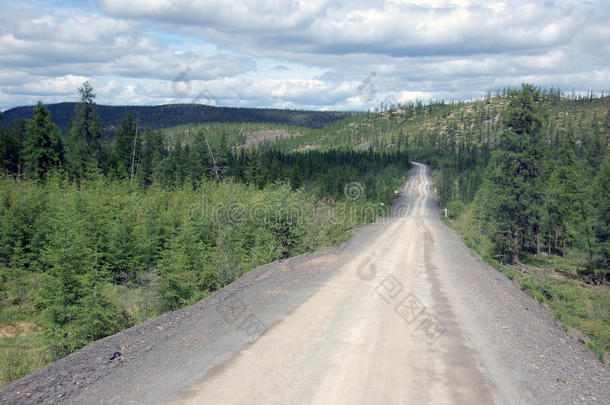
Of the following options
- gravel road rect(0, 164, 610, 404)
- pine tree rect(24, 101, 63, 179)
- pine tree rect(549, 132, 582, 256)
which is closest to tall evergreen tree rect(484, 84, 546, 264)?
pine tree rect(549, 132, 582, 256)

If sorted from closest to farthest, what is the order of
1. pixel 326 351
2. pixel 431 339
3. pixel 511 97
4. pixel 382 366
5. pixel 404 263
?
pixel 382 366 < pixel 326 351 < pixel 431 339 < pixel 404 263 < pixel 511 97

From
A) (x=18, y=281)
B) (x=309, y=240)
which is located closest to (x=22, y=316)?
(x=18, y=281)

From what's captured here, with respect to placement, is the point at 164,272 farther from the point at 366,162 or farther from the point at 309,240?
the point at 366,162

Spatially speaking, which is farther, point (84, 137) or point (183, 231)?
point (84, 137)

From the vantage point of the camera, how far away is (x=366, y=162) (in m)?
123

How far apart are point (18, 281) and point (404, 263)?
2498 centimetres

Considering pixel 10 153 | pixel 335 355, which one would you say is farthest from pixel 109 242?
pixel 10 153

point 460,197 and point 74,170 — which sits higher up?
point 74,170

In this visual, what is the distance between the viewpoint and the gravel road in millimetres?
7238

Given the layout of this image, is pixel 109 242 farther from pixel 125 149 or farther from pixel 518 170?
pixel 125 149

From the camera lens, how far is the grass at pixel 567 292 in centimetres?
1535

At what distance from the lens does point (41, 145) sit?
53094 millimetres

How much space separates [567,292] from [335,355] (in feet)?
87.9

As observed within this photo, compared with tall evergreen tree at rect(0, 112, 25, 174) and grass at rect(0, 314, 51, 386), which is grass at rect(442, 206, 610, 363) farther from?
tall evergreen tree at rect(0, 112, 25, 174)
